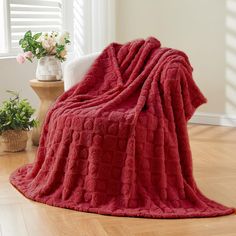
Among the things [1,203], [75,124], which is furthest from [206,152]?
[1,203]

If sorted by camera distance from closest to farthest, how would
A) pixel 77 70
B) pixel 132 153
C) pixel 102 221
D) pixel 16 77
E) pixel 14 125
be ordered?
pixel 102 221 → pixel 132 153 → pixel 77 70 → pixel 14 125 → pixel 16 77

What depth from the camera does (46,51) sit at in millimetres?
4070

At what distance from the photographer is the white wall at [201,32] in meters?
4.85

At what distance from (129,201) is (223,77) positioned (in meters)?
2.42

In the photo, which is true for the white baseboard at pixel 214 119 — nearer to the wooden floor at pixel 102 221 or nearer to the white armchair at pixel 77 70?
the wooden floor at pixel 102 221

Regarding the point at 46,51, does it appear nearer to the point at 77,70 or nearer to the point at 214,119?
the point at 77,70

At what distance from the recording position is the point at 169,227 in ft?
8.41

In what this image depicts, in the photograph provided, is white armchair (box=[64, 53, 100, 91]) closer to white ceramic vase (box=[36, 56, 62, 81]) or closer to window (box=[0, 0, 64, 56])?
white ceramic vase (box=[36, 56, 62, 81])

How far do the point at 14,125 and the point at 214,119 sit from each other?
189 centimetres

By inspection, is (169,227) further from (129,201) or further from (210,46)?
(210,46)

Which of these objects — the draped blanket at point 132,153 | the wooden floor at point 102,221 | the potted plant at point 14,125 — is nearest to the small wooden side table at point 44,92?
the potted plant at point 14,125

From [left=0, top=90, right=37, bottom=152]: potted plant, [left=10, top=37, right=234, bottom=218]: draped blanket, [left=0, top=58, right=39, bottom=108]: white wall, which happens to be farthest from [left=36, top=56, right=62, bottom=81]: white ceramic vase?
[left=10, top=37, right=234, bottom=218]: draped blanket

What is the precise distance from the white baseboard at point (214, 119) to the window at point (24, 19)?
149 cm

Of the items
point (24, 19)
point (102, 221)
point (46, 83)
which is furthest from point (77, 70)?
point (24, 19)
